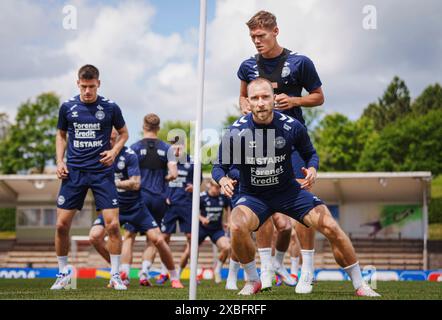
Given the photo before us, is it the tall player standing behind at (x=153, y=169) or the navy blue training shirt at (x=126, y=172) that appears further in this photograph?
the tall player standing behind at (x=153, y=169)

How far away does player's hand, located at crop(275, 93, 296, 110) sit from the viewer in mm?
7680

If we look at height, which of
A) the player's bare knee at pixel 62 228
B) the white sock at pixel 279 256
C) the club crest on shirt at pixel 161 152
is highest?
the club crest on shirt at pixel 161 152

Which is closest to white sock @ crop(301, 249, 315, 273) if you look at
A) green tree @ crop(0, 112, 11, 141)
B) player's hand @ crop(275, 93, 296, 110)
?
player's hand @ crop(275, 93, 296, 110)

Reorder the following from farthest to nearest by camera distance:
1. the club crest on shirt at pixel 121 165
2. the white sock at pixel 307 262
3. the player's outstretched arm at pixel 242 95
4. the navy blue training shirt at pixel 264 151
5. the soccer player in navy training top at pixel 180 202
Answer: the soccer player in navy training top at pixel 180 202 → the club crest on shirt at pixel 121 165 → the player's outstretched arm at pixel 242 95 → the white sock at pixel 307 262 → the navy blue training shirt at pixel 264 151

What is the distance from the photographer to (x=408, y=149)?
218 feet

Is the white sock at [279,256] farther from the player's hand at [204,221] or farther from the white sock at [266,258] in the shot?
the player's hand at [204,221]

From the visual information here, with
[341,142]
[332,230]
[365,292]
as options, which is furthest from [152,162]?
[341,142]

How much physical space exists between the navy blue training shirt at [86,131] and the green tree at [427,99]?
255ft

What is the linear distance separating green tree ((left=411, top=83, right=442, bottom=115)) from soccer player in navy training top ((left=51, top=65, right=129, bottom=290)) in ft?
256

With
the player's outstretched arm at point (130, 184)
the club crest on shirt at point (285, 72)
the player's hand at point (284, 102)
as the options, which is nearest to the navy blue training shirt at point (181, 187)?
the player's outstretched arm at point (130, 184)

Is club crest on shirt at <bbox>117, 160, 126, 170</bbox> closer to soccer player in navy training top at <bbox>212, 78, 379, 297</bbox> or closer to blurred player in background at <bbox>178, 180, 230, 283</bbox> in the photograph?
blurred player in background at <bbox>178, 180, 230, 283</bbox>

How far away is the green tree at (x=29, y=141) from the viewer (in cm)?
6456

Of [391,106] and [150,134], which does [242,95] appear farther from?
[391,106]
